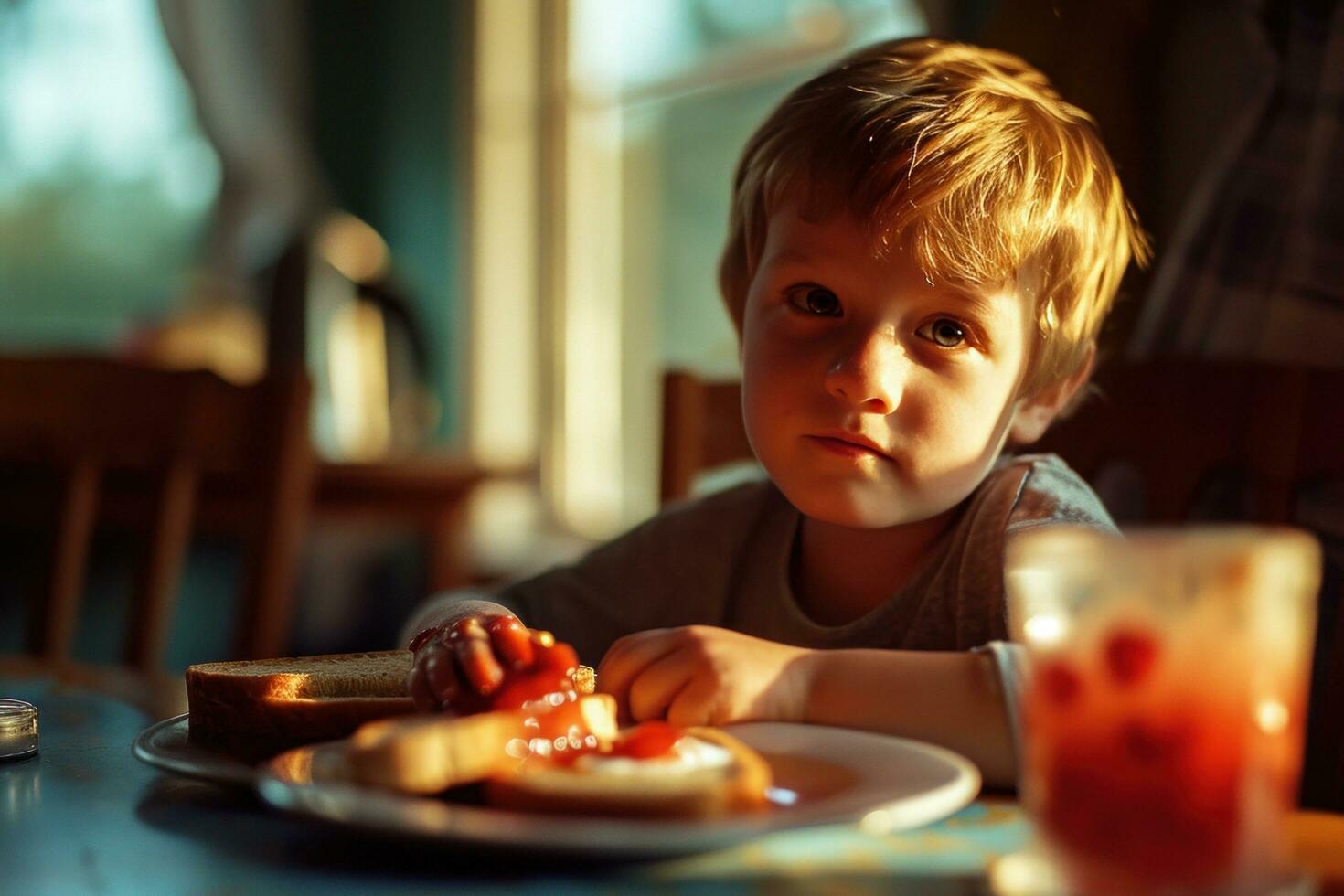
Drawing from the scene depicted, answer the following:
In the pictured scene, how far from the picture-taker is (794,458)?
0.86m

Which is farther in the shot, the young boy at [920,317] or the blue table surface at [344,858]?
the young boy at [920,317]

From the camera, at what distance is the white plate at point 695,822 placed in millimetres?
401

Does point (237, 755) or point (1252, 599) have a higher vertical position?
point (1252, 599)

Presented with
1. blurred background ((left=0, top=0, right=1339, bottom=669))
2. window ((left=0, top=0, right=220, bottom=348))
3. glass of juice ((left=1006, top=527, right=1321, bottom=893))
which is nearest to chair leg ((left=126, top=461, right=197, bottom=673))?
glass of juice ((left=1006, top=527, right=1321, bottom=893))

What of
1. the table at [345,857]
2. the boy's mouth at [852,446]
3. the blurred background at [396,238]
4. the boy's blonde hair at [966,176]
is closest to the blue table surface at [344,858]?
the table at [345,857]

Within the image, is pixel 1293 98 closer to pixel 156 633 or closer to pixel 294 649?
A: pixel 156 633

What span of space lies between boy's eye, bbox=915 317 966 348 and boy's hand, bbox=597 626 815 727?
27 centimetres

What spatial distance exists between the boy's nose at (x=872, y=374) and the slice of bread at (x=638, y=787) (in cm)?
35

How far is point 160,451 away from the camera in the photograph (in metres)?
1.36

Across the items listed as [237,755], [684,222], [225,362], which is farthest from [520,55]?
[237,755]

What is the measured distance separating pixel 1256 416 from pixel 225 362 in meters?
2.79

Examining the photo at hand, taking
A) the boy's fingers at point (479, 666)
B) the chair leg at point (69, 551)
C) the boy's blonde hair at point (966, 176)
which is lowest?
the chair leg at point (69, 551)

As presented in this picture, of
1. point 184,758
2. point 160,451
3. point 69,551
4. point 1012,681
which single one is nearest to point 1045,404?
point 1012,681

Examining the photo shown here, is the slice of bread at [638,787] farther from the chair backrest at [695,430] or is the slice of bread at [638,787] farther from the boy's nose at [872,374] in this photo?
the chair backrest at [695,430]
